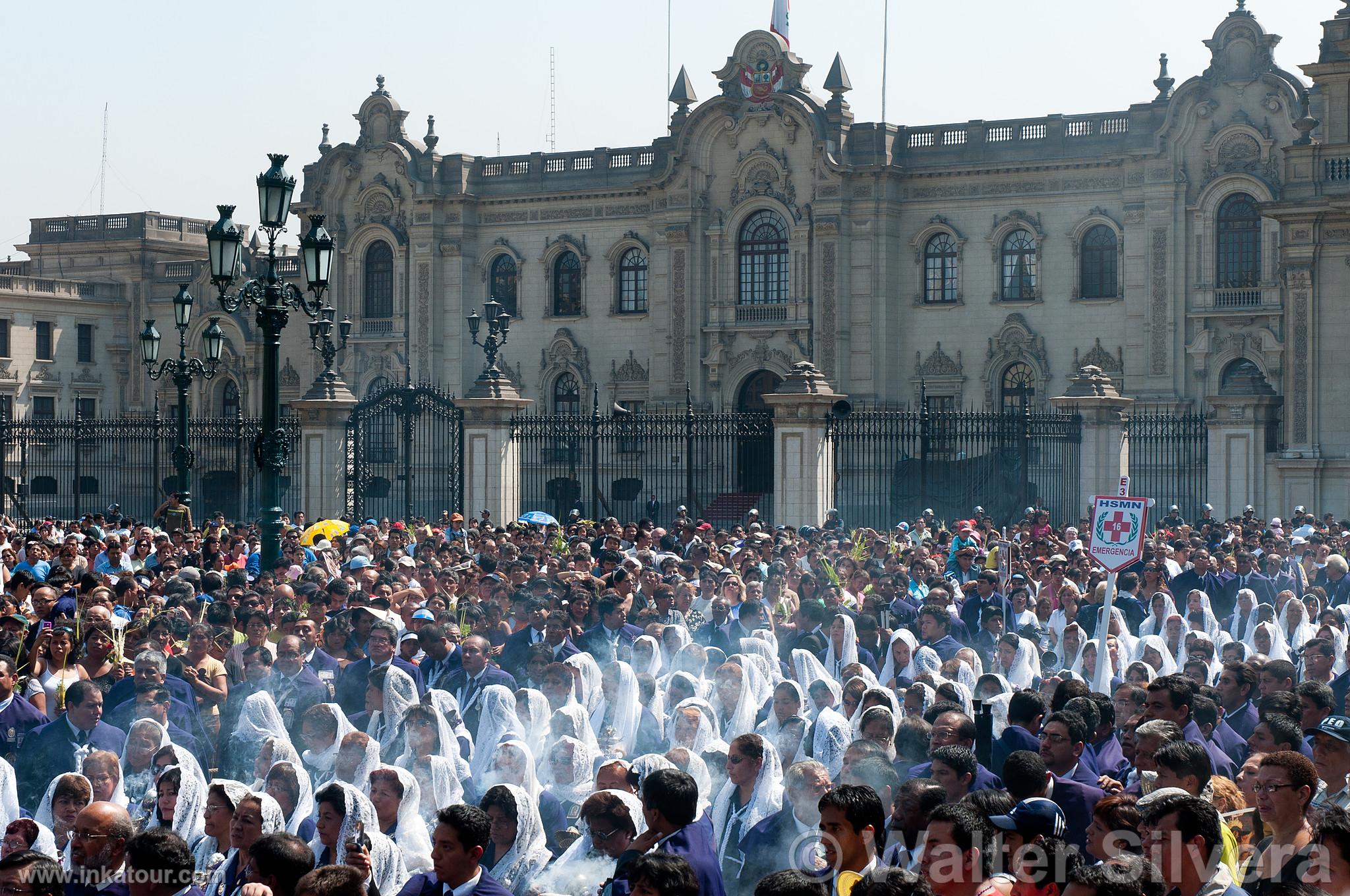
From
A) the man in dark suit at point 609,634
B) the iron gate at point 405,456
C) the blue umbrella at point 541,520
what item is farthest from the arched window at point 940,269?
the man in dark suit at point 609,634

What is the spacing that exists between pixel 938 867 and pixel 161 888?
282 cm

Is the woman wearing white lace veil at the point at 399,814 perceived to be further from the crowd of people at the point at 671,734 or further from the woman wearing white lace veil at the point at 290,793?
the woman wearing white lace veil at the point at 290,793

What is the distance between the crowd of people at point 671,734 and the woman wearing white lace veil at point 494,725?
0.8 inches

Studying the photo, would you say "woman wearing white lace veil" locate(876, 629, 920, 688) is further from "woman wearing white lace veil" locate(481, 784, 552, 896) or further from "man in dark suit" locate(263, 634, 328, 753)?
"woman wearing white lace veil" locate(481, 784, 552, 896)

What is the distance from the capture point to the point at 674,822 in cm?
706

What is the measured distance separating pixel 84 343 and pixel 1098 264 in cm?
3029

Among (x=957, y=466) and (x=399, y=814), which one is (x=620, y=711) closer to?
(x=399, y=814)

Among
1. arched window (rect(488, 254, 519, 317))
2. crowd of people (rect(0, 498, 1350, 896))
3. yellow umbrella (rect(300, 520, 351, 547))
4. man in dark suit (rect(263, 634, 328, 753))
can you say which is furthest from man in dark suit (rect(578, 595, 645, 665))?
arched window (rect(488, 254, 519, 317))

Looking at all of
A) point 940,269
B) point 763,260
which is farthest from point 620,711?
point 763,260

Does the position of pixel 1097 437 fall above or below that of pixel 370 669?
above

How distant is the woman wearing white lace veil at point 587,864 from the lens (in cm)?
725

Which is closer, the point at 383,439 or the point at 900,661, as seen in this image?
the point at 900,661

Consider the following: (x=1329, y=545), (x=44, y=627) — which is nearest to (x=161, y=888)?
(x=44, y=627)

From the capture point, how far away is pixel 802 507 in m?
25.4
